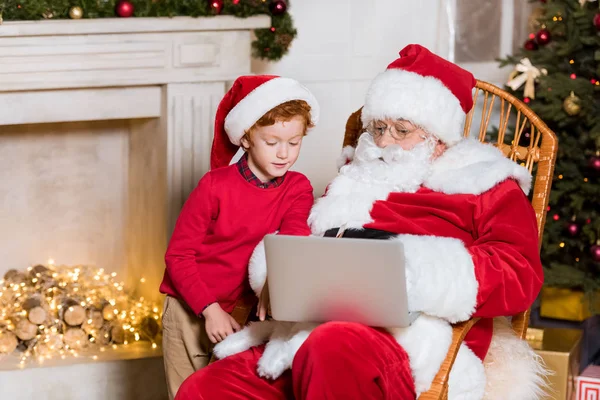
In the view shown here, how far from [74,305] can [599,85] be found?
82.2 inches

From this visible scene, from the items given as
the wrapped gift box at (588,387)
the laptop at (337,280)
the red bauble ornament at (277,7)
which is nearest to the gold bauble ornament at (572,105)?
the wrapped gift box at (588,387)

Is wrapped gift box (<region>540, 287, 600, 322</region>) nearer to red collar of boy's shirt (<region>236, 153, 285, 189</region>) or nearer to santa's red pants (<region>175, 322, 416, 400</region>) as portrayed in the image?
red collar of boy's shirt (<region>236, 153, 285, 189</region>)

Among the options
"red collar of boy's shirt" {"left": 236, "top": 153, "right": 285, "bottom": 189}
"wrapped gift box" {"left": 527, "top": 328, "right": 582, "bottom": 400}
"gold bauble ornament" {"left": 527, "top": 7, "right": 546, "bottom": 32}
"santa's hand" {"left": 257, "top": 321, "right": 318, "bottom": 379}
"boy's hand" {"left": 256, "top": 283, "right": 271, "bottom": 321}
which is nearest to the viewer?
"santa's hand" {"left": 257, "top": 321, "right": 318, "bottom": 379}

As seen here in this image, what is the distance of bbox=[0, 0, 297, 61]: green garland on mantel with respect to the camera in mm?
2994

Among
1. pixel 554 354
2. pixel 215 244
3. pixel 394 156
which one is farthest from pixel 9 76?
pixel 554 354

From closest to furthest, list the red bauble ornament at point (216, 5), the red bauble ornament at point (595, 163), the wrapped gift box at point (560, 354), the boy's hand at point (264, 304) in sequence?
the boy's hand at point (264, 304), the wrapped gift box at point (560, 354), the red bauble ornament at point (216, 5), the red bauble ornament at point (595, 163)

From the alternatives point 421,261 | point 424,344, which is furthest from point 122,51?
point 424,344

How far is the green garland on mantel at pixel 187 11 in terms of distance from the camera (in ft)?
9.82

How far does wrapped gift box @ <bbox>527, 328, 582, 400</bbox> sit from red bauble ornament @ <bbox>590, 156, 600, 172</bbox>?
584mm

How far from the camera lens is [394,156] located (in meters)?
2.27

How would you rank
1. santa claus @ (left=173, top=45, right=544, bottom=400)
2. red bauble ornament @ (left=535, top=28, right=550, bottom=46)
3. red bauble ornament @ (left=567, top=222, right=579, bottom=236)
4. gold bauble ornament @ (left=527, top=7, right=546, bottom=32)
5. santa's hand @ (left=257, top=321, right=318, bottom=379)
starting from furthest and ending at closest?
gold bauble ornament @ (left=527, top=7, right=546, bottom=32), red bauble ornament @ (left=535, top=28, right=550, bottom=46), red bauble ornament @ (left=567, top=222, right=579, bottom=236), santa's hand @ (left=257, top=321, right=318, bottom=379), santa claus @ (left=173, top=45, right=544, bottom=400)

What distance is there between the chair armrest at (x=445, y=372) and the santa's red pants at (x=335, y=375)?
0.14ft

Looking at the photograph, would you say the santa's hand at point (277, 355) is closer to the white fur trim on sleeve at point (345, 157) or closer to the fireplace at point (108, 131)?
the white fur trim on sleeve at point (345, 157)

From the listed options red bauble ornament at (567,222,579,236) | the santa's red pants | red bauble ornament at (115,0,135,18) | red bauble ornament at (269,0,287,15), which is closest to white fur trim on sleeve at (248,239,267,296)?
the santa's red pants
